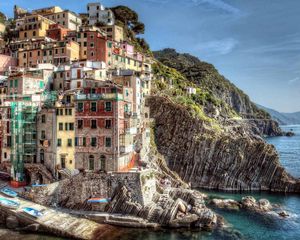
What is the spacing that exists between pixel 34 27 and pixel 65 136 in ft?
163

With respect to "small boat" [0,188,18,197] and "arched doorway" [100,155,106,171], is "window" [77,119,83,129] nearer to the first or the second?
"arched doorway" [100,155,106,171]

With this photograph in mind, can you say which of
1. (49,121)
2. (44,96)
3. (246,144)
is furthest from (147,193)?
(246,144)

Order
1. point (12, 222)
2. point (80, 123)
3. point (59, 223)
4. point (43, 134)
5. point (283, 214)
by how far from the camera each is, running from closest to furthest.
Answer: point (59, 223)
point (12, 222)
point (80, 123)
point (43, 134)
point (283, 214)

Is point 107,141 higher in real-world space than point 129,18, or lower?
lower

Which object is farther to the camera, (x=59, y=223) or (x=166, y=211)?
(x=166, y=211)

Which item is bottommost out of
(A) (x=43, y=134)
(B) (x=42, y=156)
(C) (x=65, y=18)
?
(B) (x=42, y=156)

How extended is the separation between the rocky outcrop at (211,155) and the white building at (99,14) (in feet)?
124

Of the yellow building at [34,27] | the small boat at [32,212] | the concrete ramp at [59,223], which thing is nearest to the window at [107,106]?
the concrete ramp at [59,223]

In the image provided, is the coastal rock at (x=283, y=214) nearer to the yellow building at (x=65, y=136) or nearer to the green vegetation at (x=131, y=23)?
the yellow building at (x=65, y=136)

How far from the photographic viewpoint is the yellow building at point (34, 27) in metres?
82.8

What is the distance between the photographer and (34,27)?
83.6 meters

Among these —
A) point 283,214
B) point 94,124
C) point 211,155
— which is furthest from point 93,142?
point 211,155

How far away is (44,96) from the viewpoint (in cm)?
5166

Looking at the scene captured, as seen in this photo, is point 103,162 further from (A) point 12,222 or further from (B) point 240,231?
(B) point 240,231
